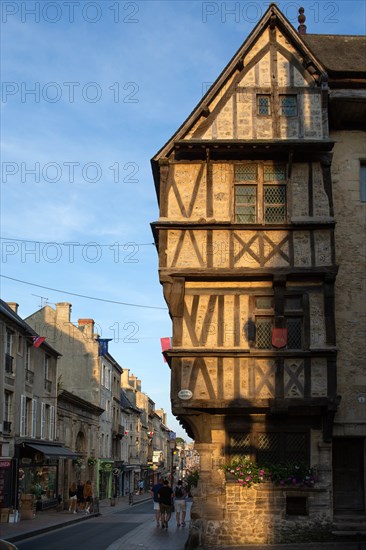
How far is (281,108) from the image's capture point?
61.4 ft

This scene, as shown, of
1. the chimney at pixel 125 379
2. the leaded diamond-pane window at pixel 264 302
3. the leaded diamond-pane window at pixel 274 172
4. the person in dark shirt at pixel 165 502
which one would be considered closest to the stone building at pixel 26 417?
the person in dark shirt at pixel 165 502

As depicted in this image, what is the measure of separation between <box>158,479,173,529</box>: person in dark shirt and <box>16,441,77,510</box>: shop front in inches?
352

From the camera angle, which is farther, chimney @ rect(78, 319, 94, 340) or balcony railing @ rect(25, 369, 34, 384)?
chimney @ rect(78, 319, 94, 340)

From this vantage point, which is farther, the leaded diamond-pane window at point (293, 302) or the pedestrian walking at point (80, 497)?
the pedestrian walking at point (80, 497)

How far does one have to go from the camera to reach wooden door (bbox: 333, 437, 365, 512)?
17.7 meters

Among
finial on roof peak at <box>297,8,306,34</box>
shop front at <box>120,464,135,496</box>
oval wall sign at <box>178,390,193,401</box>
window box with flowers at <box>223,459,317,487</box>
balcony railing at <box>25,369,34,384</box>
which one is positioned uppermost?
finial on roof peak at <box>297,8,306,34</box>

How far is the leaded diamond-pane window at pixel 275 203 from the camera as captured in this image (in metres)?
18.1

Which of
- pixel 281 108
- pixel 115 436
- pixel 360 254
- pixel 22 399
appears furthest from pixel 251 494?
pixel 115 436

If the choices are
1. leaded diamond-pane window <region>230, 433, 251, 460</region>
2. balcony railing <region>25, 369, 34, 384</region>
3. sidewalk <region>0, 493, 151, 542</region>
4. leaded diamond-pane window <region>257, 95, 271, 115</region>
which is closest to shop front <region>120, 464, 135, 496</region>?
sidewalk <region>0, 493, 151, 542</region>

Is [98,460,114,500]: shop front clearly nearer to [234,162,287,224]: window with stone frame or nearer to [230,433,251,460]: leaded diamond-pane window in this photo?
[230,433,251,460]: leaded diamond-pane window

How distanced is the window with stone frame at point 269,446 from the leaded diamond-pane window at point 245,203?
16.6ft

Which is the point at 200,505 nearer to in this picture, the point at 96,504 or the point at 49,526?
the point at 49,526

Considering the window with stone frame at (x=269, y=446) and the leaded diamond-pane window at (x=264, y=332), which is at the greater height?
the leaded diamond-pane window at (x=264, y=332)

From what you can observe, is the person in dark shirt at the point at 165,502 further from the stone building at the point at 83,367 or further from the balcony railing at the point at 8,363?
the stone building at the point at 83,367
